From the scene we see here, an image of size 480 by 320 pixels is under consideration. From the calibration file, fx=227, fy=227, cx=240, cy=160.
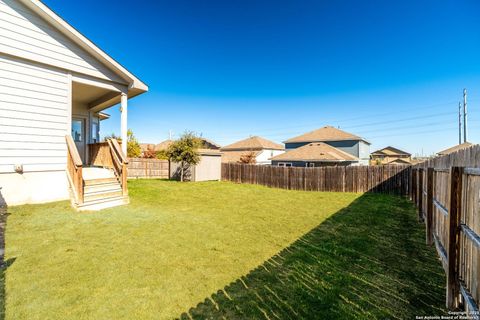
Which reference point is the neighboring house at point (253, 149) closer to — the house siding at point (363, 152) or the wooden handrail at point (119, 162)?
A: the house siding at point (363, 152)

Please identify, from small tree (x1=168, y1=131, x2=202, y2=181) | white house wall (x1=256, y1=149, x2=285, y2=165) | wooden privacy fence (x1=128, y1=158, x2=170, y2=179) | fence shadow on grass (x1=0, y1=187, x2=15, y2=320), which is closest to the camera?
fence shadow on grass (x1=0, y1=187, x2=15, y2=320)

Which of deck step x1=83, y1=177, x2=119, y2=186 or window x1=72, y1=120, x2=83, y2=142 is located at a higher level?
window x1=72, y1=120, x2=83, y2=142

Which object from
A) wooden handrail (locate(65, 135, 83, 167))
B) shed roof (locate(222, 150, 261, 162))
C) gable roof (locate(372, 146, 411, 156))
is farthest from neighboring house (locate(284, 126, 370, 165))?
wooden handrail (locate(65, 135, 83, 167))

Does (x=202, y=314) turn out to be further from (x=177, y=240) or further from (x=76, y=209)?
(x=76, y=209)

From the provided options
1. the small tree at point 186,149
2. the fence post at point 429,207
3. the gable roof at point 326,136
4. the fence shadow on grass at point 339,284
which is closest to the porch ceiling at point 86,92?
the small tree at point 186,149

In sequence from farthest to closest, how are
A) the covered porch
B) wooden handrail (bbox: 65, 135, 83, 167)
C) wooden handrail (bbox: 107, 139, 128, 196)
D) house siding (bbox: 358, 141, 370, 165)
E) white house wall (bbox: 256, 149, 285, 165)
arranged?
white house wall (bbox: 256, 149, 285, 165)
house siding (bbox: 358, 141, 370, 165)
wooden handrail (bbox: 107, 139, 128, 196)
the covered porch
wooden handrail (bbox: 65, 135, 83, 167)

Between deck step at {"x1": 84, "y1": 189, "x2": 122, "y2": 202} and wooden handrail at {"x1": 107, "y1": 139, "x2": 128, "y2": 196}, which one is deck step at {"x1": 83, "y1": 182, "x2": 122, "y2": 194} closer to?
deck step at {"x1": 84, "y1": 189, "x2": 122, "y2": 202}

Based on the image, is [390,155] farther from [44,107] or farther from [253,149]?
[44,107]

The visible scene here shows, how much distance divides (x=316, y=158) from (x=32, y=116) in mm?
21802

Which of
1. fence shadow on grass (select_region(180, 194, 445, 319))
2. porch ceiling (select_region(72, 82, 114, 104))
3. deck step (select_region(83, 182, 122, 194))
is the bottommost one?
fence shadow on grass (select_region(180, 194, 445, 319))

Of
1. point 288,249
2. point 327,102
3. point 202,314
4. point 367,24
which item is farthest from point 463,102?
point 202,314

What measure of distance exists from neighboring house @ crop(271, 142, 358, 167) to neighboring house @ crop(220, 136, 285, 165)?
32.8 feet

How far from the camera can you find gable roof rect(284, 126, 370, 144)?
3081cm

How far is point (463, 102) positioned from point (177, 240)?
128ft
